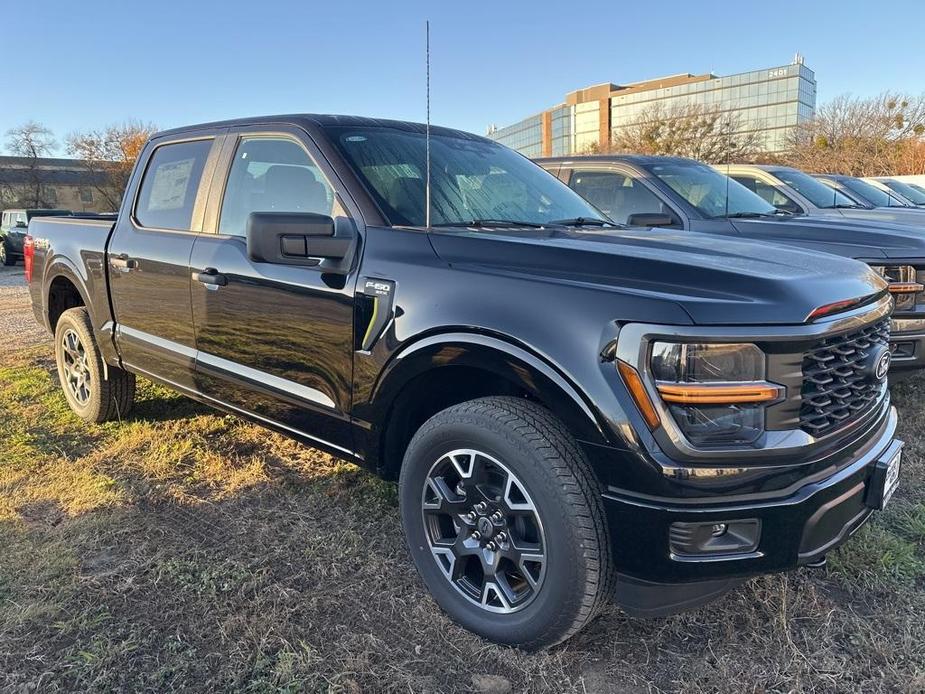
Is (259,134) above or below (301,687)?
above

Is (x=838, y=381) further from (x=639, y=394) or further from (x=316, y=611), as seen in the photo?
(x=316, y=611)

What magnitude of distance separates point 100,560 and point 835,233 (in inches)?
196

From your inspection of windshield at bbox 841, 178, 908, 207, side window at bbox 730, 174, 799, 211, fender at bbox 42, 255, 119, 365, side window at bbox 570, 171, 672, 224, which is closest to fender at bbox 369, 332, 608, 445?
fender at bbox 42, 255, 119, 365

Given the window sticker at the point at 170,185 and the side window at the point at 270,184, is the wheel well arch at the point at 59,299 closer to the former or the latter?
the window sticker at the point at 170,185

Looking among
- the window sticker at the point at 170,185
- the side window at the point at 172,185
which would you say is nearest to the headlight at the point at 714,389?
the side window at the point at 172,185

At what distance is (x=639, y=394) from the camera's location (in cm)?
194

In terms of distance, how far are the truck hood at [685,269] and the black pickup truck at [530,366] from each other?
0.03 ft

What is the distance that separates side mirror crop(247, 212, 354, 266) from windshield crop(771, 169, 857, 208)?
6.28 meters

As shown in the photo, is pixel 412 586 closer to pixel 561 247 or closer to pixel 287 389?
pixel 287 389

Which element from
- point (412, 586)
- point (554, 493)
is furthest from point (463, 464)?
point (412, 586)

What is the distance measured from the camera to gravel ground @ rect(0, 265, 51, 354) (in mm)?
7645

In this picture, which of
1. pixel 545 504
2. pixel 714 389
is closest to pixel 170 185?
pixel 545 504

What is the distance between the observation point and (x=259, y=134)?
336 cm

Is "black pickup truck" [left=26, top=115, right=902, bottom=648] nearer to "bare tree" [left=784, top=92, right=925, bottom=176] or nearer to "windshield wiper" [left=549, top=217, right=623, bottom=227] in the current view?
"windshield wiper" [left=549, top=217, right=623, bottom=227]
